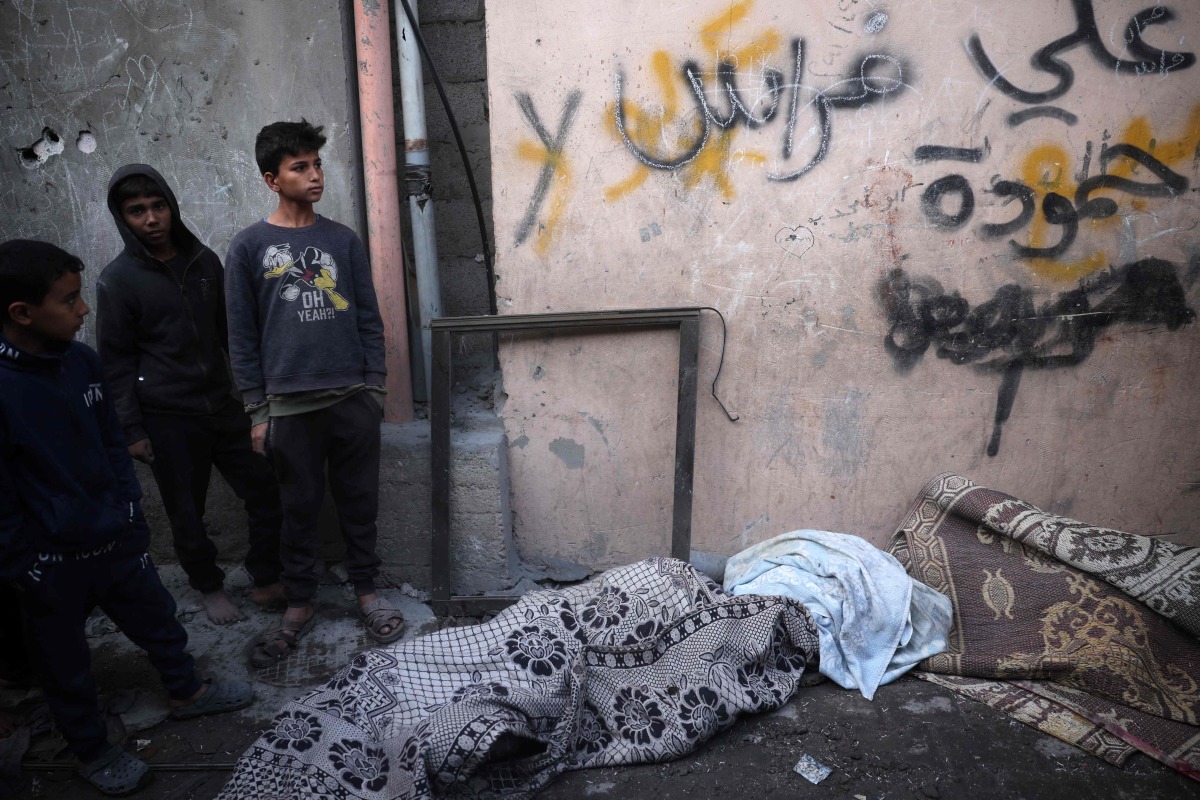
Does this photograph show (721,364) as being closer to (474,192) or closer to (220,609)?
(474,192)

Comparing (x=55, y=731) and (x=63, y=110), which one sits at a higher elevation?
(x=63, y=110)

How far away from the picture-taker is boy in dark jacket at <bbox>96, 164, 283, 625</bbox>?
8.97 ft

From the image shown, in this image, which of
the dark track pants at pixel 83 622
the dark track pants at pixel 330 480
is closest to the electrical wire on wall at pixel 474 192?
the dark track pants at pixel 330 480

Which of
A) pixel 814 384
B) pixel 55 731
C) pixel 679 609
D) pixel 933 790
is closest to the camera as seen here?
pixel 933 790

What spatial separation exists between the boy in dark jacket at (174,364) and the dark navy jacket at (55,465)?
49 cm

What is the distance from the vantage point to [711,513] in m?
3.31

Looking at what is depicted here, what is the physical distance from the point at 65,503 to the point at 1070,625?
3.07 meters

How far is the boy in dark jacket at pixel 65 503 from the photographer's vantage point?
206 centimetres

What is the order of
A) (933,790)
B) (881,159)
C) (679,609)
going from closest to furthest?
(933,790) → (679,609) → (881,159)

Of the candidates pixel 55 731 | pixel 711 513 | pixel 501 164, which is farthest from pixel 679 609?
pixel 55 731

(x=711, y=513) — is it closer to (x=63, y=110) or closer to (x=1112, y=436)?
(x=1112, y=436)

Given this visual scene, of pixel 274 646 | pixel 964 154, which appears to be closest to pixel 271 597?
pixel 274 646

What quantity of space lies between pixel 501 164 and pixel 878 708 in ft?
7.66

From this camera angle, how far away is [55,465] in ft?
6.93
